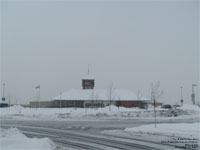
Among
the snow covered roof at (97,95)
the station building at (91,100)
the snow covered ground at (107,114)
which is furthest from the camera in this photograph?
the snow covered roof at (97,95)

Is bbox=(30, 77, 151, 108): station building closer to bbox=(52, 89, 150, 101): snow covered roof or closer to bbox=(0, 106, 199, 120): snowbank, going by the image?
bbox=(52, 89, 150, 101): snow covered roof

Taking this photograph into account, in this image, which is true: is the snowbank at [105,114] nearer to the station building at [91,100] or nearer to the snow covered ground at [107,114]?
Answer: the snow covered ground at [107,114]

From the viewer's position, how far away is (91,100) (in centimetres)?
6066

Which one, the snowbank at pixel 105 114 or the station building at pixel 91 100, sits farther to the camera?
the station building at pixel 91 100

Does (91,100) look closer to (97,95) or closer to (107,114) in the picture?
(97,95)

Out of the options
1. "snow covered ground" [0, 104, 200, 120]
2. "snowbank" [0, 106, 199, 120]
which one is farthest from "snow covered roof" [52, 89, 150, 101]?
"snowbank" [0, 106, 199, 120]

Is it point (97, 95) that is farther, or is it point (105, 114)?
Result: point (97, 95)

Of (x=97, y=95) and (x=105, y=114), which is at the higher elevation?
(x=97, y=95)

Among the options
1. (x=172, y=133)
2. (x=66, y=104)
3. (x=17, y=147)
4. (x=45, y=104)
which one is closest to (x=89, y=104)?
(x=66, y=104)

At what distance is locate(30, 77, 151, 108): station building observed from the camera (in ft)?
206

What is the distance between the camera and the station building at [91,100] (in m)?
62.9

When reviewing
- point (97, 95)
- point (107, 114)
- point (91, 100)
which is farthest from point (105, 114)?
point (97, 95)

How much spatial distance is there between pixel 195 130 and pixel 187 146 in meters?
4.35

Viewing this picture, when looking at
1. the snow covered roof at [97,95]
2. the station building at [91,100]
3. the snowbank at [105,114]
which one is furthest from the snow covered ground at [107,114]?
the snow covered roof at [97,95]
